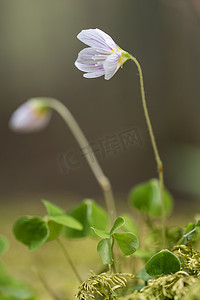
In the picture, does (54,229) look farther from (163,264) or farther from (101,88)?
(101,88)

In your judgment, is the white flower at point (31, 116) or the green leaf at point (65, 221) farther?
the white flower at point (31, 116)

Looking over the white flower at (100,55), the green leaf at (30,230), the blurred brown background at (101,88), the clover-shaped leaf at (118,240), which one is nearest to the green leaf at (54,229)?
the green leaf at (30,230)

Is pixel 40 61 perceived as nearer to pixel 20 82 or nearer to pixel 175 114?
pixel 20 82

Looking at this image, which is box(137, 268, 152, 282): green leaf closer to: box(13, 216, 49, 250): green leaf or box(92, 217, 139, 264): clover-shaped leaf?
box(92, 217, 139, 264): clover-shaped leaf

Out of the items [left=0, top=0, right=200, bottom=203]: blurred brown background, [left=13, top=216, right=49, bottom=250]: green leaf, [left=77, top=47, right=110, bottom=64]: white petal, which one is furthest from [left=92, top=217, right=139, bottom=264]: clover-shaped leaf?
[left=0, top=0, right=200, bottom=203]: blurred brown background

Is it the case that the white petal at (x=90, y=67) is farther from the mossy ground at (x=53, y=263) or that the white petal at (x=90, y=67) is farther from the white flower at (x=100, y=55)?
the mossy ground at (x=53, y=263)

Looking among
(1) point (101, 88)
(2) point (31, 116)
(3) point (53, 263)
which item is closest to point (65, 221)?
(2) point (31, 116)
